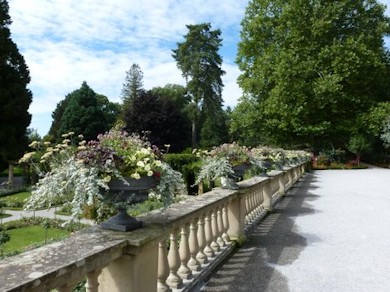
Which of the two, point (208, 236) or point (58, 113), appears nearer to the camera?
point (208, 236)

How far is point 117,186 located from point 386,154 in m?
36.6

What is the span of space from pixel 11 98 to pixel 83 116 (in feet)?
62.5

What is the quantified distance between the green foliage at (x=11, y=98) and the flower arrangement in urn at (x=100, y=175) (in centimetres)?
2476

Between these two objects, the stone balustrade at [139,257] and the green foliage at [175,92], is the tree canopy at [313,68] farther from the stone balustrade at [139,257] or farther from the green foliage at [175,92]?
the stone balustrade at [139,257]

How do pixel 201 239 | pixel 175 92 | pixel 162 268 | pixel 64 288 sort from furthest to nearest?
pixel 175 92
pixel 201 239
pixel 162 268
pixel 64 288

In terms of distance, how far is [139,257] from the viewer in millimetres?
2426

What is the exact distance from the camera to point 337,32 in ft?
99.5

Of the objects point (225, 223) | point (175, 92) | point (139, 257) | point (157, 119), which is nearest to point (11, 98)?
point (157, 119)

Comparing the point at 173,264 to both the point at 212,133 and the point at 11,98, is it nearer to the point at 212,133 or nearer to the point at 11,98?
the point at 11,98

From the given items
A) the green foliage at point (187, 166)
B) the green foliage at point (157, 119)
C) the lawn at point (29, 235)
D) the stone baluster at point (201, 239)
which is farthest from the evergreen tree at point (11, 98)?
the stone baluster at point (201, 239)

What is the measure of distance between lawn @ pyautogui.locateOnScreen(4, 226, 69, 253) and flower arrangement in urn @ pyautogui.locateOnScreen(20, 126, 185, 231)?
7267 mm

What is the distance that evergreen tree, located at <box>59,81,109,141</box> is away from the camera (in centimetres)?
4456

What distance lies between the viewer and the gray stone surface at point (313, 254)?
3824 mm

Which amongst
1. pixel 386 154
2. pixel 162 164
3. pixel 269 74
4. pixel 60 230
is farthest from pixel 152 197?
pixel 386 154
